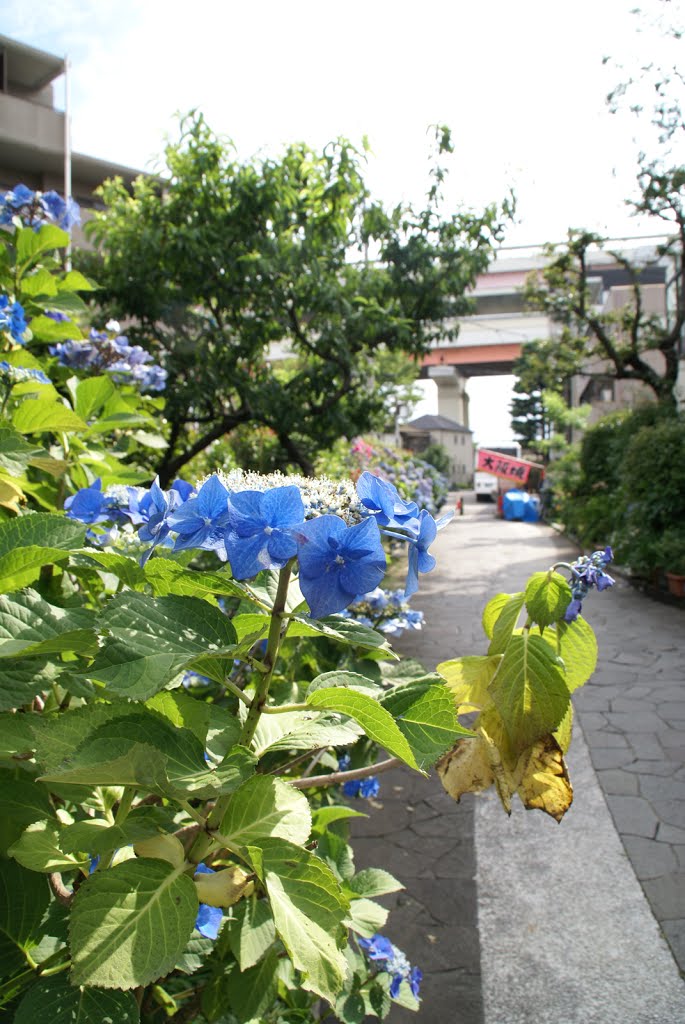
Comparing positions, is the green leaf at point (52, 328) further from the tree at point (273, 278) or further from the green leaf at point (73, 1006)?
the tree at point (273, 278)

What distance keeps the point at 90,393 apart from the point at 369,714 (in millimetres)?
1213

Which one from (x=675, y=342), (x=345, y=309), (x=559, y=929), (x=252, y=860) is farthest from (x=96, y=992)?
(x=675, y=342)

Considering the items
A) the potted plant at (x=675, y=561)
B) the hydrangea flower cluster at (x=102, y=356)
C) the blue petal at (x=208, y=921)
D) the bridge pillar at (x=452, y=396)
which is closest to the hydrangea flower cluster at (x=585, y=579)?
the blue petal at (x=208, y=921)

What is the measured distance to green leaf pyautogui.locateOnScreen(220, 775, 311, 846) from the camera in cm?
76

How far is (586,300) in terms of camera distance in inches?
570

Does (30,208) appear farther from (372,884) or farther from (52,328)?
(372,884)

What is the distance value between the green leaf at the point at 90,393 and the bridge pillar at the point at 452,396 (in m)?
50.7

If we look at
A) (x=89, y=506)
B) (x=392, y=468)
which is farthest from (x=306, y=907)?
(x=392, y=468)

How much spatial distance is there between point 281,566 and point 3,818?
505mm

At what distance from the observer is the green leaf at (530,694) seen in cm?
92

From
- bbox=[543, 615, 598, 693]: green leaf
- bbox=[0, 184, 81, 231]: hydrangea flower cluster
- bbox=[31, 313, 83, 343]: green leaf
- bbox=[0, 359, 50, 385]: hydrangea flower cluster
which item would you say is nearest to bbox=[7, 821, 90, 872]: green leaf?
bbox=[543, 615, 598, 693]: green leaf

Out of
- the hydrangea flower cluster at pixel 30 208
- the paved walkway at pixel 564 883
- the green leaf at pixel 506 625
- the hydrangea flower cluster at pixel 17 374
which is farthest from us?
the paved walkway at pixel 564 883

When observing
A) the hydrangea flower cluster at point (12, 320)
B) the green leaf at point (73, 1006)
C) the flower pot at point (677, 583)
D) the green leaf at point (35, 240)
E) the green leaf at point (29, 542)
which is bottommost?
the flower pot at point (677, 583)

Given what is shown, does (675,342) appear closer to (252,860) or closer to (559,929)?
(559,929)
